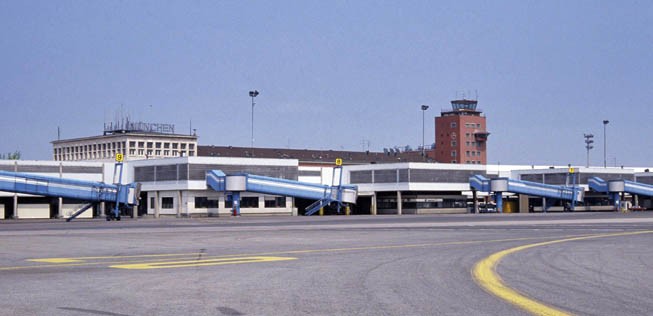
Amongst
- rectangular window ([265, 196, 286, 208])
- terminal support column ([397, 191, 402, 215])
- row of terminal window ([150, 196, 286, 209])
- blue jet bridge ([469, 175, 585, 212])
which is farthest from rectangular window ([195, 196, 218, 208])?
blue jet bridge ([469, 175, 585, 212])

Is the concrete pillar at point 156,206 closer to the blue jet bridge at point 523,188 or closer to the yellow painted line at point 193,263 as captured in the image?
the blue jet bridge at point 523,188

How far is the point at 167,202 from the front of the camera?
122 metres

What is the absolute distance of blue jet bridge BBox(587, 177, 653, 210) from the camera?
14950cm

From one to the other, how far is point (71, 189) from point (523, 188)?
7403cm

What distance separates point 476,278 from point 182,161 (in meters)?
104

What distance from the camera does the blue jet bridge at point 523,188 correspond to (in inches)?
5413

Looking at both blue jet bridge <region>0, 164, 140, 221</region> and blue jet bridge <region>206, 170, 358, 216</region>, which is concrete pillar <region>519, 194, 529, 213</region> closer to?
blue jet bridge <region>206, 170, 358, 216</region>

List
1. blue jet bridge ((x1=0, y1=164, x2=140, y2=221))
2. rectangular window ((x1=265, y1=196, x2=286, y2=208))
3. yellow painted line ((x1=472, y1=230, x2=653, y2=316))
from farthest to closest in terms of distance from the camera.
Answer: rectangular window ((x1=265, y1=196, x2=286, y2=208))
blue jet bridge ((x1=0, y1=164, x2=140, y2=221))
yellow painted line ((x1=472, y1=230, x2=653, y2=316))

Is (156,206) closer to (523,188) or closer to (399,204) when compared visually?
(399,204)

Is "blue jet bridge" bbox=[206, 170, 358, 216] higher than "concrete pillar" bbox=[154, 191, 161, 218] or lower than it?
higher

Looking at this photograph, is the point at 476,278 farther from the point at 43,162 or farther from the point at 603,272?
the point at 43,162

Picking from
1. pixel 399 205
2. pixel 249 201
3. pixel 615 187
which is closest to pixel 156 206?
pixel 249 201

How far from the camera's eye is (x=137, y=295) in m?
16.0

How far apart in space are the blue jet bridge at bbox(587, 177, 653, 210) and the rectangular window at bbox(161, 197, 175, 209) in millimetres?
75694
